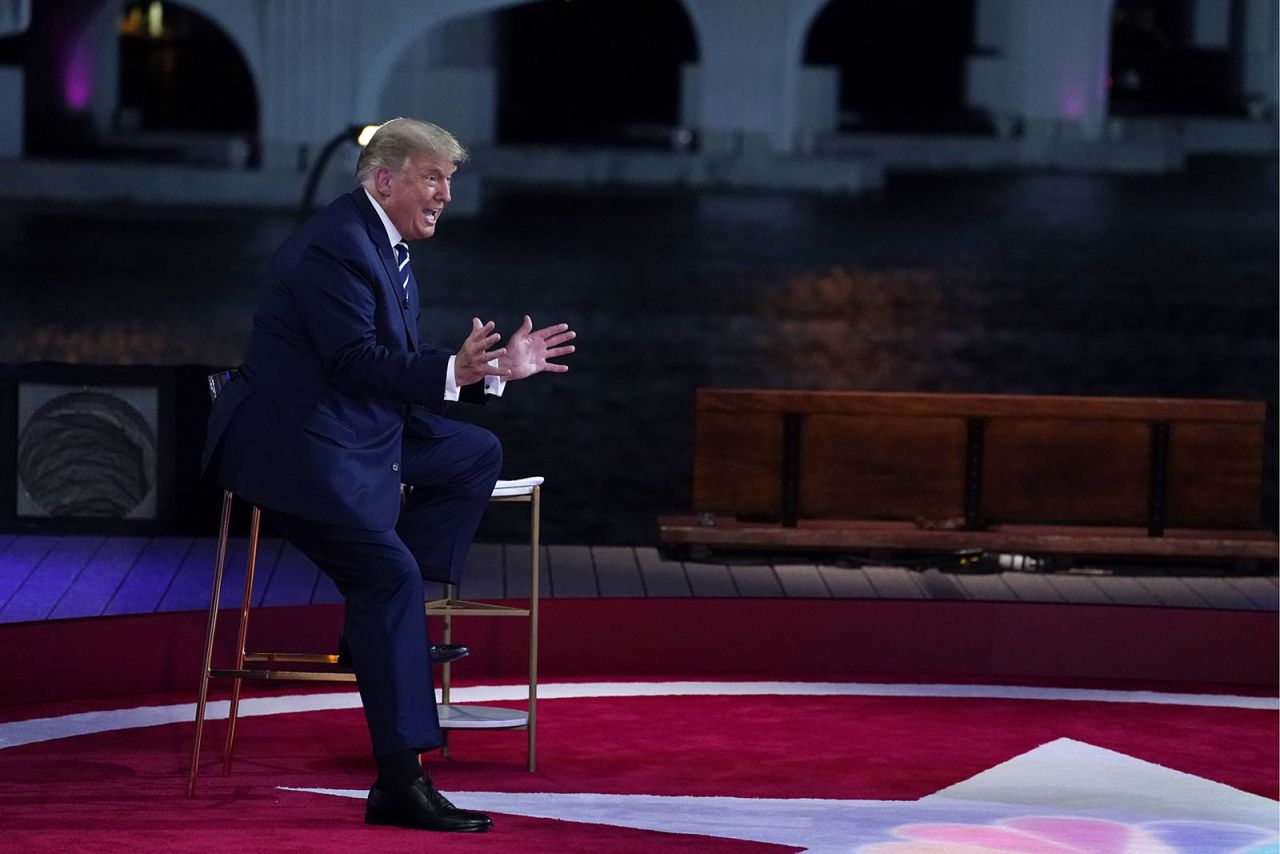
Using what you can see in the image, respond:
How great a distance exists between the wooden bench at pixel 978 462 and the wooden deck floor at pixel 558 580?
1.21 feet

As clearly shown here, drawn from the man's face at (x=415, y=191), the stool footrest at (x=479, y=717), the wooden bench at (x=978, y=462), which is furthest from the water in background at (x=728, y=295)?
the man's face at (x=415, y=191)

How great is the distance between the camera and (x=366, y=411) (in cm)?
452

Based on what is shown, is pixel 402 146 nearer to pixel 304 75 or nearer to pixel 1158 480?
pixel 1158 480

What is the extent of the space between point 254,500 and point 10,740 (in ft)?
4.46

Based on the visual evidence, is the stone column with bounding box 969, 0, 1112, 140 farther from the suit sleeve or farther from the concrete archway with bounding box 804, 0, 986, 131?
the suit sleeve

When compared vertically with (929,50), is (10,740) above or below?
below

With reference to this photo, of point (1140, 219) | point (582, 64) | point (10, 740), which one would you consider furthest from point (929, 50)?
point (10, 740)

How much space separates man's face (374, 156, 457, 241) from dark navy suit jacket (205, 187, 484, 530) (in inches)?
1.8

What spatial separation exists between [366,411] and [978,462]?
13.2ft

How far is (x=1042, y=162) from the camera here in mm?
40062

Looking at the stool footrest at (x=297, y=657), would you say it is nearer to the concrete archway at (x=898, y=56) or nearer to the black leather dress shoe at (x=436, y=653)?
the black leather dress shoe at (x=436, y=653)

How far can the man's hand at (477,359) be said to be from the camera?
14.1ft

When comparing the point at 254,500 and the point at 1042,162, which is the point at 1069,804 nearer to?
the point at 254,500

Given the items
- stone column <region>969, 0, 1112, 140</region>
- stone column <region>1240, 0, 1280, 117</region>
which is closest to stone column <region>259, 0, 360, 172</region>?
stone column <region>969, 0, 1112, 140</region>
